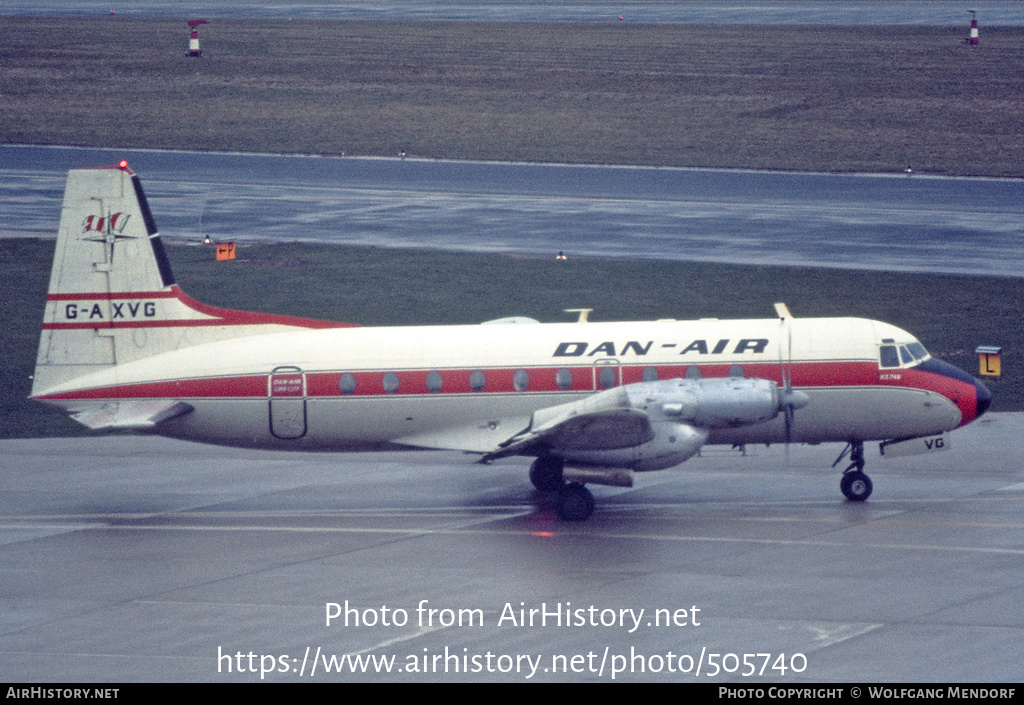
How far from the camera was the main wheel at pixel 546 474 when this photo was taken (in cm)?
2612

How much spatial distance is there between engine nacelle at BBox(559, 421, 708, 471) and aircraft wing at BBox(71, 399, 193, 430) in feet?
23.1

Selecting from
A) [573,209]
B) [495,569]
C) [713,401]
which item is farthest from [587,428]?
[573,209]

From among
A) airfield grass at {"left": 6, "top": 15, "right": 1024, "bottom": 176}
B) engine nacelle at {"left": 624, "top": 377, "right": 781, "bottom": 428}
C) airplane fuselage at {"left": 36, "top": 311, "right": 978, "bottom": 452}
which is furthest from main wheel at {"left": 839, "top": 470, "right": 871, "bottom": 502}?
airfield grass at {"left": 6, "top": 15, "right": 1024, "bottom": 176}

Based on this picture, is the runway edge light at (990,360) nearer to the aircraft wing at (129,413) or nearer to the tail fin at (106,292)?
the tail fin at (106,292)

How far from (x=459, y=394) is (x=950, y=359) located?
1528 cm

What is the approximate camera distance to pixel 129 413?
25.4m

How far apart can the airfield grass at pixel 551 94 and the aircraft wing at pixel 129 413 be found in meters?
41.7

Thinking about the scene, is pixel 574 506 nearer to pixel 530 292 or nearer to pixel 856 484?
pixel 856 484

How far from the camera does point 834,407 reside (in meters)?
25.5

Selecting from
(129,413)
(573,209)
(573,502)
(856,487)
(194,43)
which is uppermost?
(194,43)

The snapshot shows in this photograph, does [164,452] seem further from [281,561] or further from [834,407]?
[834,407]

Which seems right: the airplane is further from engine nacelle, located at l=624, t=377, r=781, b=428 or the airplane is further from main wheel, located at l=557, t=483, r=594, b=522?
engine nacelle, located at l=624, t=377, r=781, b=428

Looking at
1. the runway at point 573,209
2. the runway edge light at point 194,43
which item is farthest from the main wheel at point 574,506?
the runway edge light at point 194,43

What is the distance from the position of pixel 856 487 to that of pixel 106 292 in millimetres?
13855
